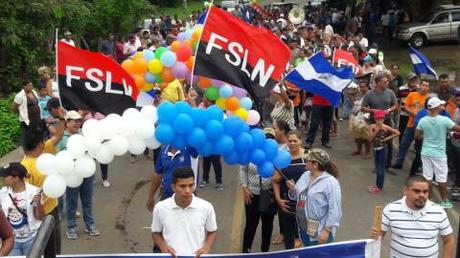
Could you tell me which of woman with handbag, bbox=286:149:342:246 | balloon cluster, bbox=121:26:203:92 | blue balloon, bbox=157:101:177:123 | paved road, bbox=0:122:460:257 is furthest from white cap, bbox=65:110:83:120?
woman with handbag, bbox=286:149:342:246

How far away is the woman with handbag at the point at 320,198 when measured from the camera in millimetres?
5180

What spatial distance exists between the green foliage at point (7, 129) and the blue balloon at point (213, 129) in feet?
22.3

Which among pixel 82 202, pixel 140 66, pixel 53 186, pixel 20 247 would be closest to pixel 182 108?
pixel 53 186

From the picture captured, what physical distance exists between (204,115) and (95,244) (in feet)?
8.57

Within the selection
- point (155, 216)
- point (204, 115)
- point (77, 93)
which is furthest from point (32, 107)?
point (155, 216)

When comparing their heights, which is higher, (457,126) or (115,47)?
(115,47)

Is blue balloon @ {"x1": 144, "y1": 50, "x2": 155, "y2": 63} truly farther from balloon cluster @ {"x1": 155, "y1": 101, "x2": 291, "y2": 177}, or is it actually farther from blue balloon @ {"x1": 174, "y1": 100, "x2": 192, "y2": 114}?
blue balloon @ {"x1": 174, "y1": 100, "x2": 192, "y2": 114}

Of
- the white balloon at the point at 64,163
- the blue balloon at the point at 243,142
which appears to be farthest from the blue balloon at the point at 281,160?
the white balloon at the point at 64,163

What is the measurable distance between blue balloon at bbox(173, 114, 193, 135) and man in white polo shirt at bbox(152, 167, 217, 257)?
0.87 m

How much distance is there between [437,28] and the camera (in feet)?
76.2

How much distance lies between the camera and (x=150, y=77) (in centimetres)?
687

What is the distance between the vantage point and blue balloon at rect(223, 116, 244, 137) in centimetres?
564

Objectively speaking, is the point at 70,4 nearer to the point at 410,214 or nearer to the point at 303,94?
the point at 303,94

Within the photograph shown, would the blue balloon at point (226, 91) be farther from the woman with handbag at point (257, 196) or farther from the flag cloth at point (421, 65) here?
the flag cloth at point (421, 65)
